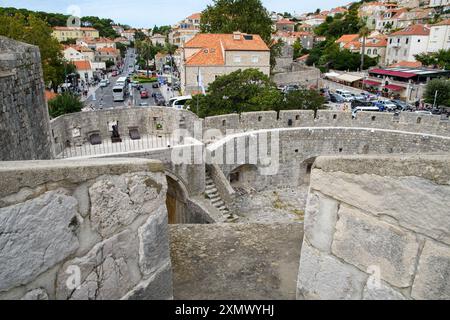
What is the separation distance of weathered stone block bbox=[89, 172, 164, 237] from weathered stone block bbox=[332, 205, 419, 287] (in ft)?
2.81

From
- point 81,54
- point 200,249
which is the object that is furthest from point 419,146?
point 81,54

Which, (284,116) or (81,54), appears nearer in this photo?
(284,116)

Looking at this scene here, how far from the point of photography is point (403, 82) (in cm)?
3653

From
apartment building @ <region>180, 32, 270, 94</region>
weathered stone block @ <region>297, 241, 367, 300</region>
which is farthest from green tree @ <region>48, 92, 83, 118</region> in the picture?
weathered stone block @ <region>297, 241, 367, 300</region>

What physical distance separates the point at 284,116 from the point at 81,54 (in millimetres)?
58979

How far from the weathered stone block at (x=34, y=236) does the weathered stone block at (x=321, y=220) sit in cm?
103

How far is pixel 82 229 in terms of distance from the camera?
1.46 m

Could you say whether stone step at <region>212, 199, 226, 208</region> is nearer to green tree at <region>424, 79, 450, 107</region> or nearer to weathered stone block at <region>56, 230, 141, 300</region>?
weathered stone block at <region>56, 230, 141, 300</region>

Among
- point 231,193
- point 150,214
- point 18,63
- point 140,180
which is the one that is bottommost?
point 231,193

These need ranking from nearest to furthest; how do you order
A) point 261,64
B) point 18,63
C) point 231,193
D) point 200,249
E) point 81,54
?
point 200,249, point 18,63, point 231,193, point 261,64, point 81,54

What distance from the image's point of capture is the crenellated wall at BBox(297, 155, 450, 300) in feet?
4.29

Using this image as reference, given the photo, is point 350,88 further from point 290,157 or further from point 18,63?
point 18,63
